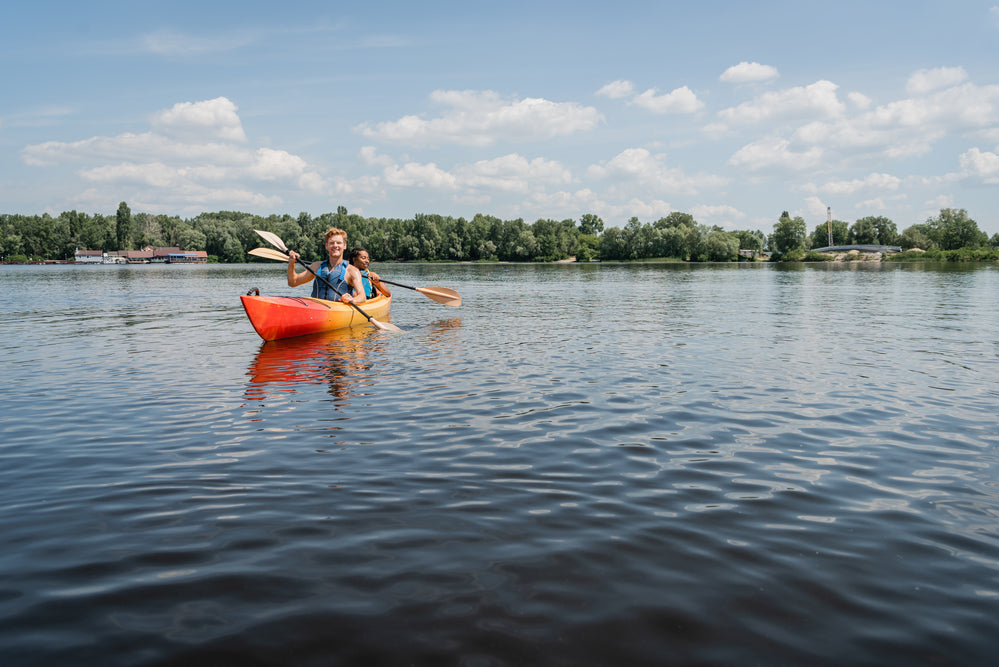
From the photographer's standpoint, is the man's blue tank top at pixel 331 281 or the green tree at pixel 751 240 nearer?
the man's blue tank top at pixel 331 281

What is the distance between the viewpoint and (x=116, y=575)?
12.4 ft

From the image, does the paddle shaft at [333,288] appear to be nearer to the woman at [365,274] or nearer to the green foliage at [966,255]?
the woman at [365,274]

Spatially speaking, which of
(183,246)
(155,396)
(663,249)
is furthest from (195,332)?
(183,246)

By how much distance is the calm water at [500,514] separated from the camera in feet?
10.5

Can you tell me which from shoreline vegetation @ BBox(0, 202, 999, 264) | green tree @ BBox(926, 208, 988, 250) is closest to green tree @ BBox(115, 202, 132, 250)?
shoreline vegetation @ BBox(0, 202, 999, 264)

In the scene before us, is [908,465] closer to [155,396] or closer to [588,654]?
[588,654]

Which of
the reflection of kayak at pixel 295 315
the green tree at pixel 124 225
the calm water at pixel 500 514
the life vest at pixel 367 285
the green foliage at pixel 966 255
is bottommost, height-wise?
the calm water at pixel 500 514

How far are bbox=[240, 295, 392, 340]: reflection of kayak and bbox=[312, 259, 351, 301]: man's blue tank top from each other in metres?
0.77

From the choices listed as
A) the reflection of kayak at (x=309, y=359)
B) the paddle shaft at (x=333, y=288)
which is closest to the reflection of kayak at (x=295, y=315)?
the paddle shaft at (x=333, y=288)

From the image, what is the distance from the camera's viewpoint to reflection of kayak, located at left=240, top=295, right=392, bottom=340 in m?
13.5

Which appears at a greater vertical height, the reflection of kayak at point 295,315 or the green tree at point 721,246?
the green tree at point 721,246

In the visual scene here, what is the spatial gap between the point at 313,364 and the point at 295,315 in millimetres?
2965

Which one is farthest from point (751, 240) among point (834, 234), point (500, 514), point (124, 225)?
point (500, 514)

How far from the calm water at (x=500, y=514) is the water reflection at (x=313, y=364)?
0.15 m
